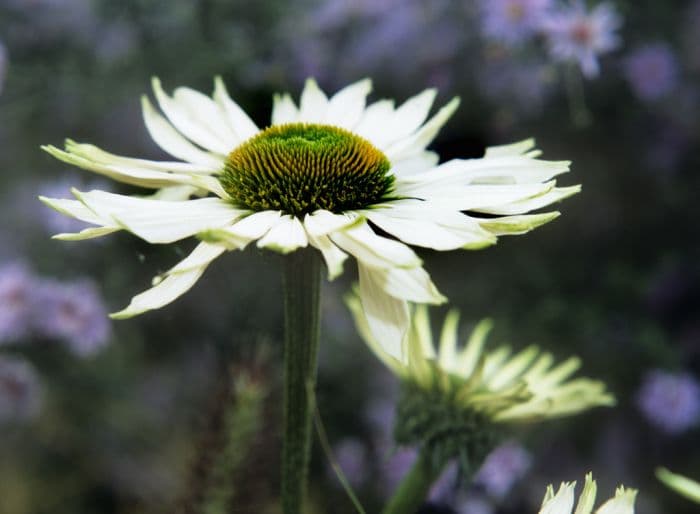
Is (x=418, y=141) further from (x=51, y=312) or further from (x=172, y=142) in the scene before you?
(x=51, y=312)

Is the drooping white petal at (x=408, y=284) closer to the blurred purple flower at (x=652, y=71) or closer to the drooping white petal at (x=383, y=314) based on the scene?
the drooping white petal at (x=383, y=314)

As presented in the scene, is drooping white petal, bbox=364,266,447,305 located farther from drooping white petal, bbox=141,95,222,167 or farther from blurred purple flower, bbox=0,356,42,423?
blurred purple flower, bbox=0,356,42,423

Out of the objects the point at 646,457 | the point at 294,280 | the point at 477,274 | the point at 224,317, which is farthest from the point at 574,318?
the point at 294,280

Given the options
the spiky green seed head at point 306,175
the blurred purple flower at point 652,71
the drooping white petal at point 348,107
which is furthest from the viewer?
the blurred purple flower at point 652,71

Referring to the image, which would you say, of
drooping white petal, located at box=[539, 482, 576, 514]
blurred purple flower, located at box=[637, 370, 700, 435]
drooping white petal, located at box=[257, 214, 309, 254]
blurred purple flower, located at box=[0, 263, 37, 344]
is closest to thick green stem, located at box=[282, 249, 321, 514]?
drooping white petal, located at box=[257, 214, 309, 254]

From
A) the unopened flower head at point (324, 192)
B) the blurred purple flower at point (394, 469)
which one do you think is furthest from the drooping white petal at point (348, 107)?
the blurred purple flower at point (394, 469)
